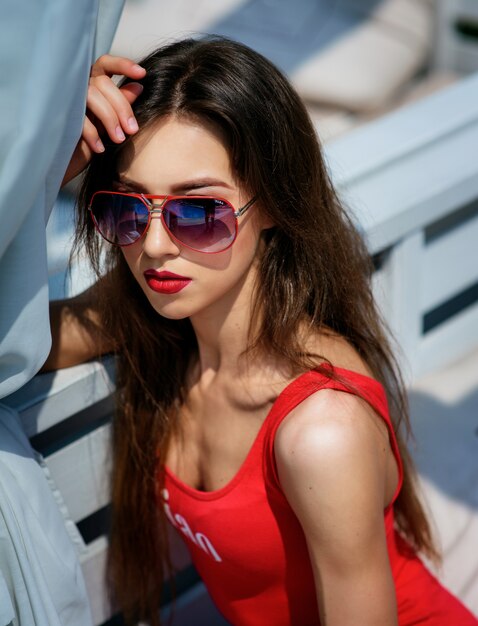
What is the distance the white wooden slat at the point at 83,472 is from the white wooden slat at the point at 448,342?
827 mm

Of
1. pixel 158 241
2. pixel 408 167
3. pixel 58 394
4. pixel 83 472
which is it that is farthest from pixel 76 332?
pixel 408 167

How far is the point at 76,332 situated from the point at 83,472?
0.25m

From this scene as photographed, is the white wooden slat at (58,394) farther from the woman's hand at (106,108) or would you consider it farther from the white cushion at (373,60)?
the white cushion at (373,60)

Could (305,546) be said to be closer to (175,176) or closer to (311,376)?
(311,376)

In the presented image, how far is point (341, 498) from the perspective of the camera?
1229 mm

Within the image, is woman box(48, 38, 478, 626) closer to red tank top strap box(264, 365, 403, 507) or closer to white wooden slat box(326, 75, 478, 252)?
red tank top strap box(264, 365, 403, 507)

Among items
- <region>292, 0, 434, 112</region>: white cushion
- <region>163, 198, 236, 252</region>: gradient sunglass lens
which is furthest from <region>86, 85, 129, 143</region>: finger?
<region>292, 0, 434, 112</region>: white cushion

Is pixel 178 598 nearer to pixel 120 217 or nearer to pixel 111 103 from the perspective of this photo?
pixel 120 217

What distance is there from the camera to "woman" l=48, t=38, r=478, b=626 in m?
1.23

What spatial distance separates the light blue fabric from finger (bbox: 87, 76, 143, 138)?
58 mm

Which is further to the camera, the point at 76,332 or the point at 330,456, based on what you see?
the point at 76,332

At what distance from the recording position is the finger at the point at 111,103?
121 cm

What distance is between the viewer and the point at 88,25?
1015 millimetres

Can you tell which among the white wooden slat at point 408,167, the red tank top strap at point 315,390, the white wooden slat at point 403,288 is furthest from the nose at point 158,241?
the white wooden slat at point 403,288
